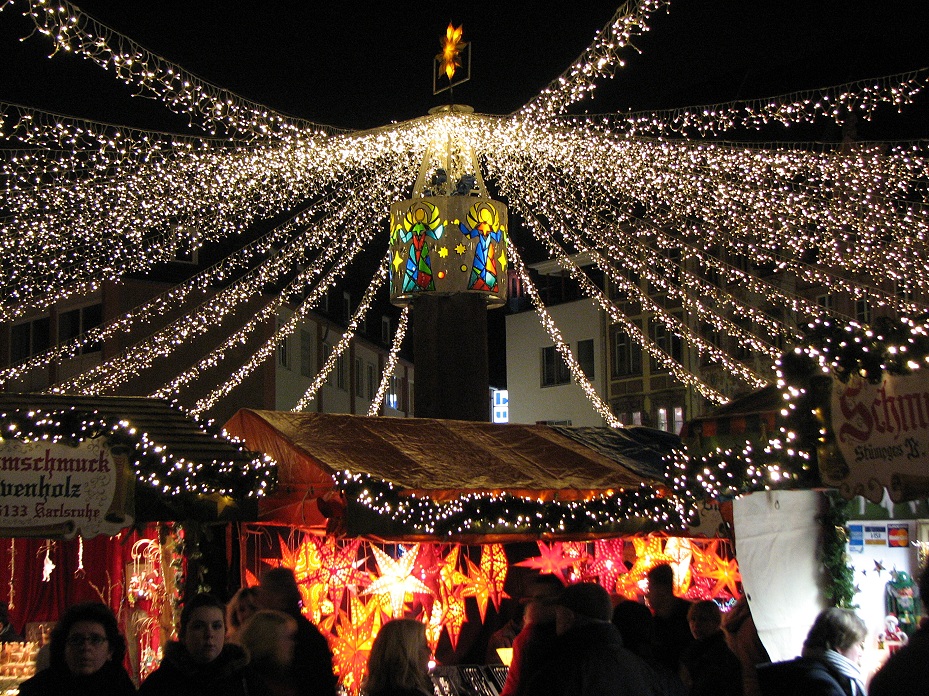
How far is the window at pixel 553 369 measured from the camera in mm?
35906

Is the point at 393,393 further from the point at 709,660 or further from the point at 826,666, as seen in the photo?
the point at 826,666

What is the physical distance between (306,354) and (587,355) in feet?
30.8

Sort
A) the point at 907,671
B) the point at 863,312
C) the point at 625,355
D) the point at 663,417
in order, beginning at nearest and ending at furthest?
the point at 907,671 → the point at 863,312 → the point at 663,417 → the point at 625,355

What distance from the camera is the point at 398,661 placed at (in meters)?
4.63

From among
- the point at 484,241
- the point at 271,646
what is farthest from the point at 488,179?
the point at 271,646

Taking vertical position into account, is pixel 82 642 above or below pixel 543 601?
below

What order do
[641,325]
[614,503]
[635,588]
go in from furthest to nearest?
[641,325]
[635,588]
[614,503]

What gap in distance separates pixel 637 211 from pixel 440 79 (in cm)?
1657

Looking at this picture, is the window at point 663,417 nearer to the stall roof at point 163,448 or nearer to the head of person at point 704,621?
the stall roof at point 163,448

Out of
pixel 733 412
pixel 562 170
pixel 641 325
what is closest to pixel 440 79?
pixel 562 170

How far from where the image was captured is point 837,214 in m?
12.3

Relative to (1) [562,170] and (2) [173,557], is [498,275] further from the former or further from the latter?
(2) [173,557]

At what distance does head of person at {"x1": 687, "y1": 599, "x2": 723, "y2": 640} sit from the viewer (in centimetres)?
634

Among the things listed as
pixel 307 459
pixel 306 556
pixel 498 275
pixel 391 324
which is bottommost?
pixel 306 556
